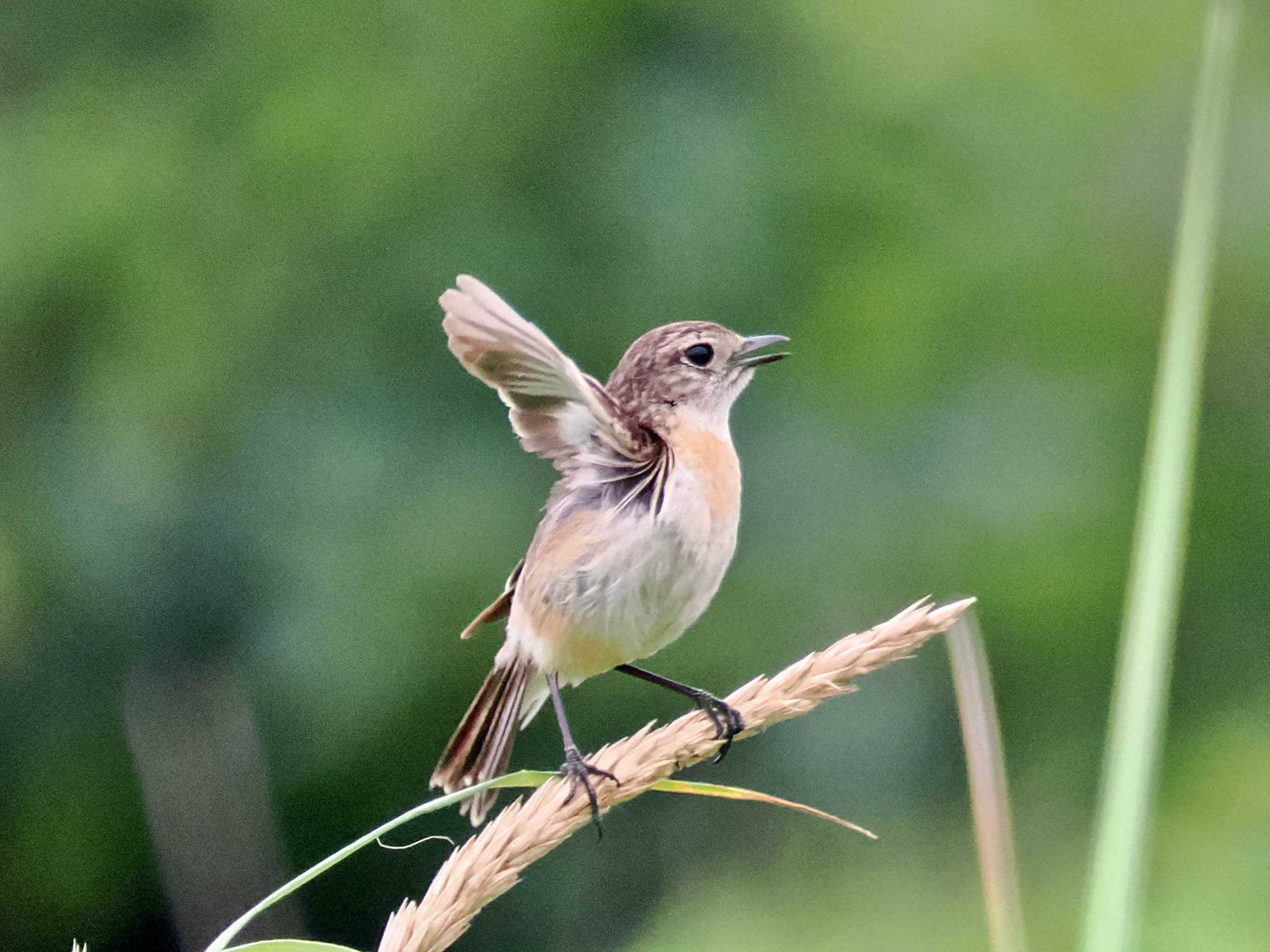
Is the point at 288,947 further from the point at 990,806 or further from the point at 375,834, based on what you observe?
the point at 990,806

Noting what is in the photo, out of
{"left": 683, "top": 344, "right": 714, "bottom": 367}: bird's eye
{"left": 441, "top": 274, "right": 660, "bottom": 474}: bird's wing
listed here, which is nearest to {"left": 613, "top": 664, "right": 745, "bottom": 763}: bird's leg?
{"left": 441, "top": 274, "right": 660, "bottom": 474}: bird's wing

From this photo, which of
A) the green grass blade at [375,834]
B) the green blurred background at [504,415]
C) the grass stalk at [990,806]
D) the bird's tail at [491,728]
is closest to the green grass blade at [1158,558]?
the grass stalk at [990,806]

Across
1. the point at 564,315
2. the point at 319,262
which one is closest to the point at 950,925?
the point at 564,315

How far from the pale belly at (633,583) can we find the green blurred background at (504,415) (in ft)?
7.42

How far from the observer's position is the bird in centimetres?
249

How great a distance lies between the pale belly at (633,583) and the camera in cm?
278

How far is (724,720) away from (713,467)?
767mm

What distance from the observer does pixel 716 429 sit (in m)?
3.25

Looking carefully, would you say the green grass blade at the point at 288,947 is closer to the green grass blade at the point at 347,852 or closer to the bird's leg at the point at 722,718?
the green grass blade at the point at 347,852

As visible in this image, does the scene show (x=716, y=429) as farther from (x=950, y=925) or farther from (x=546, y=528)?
(x=950, y=925)

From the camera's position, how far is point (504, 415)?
5.55 meters

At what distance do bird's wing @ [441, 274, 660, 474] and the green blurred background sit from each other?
2567mm

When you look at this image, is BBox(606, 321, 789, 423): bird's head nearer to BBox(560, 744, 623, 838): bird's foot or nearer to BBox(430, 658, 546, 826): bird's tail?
BBox(430, 658, 546, 826): bird's tail

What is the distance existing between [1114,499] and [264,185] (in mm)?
3557
